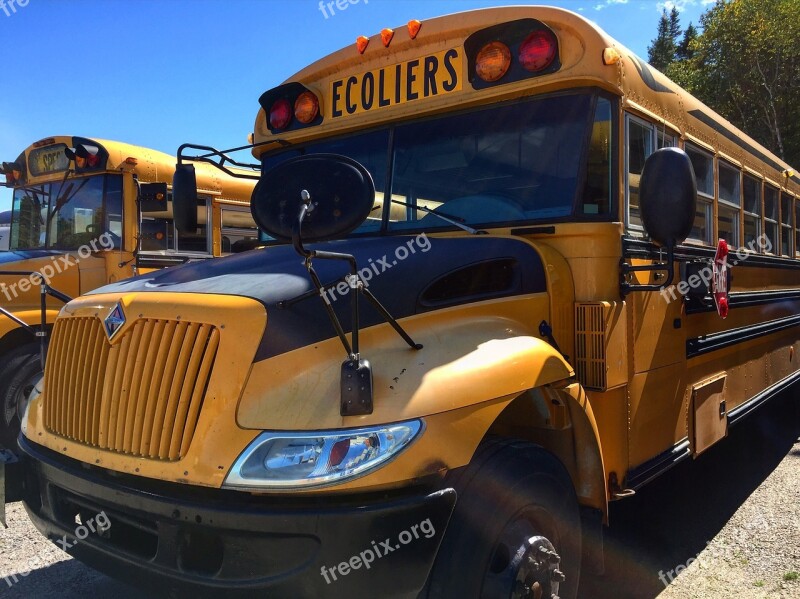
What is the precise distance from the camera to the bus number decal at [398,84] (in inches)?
114

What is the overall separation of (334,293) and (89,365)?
923mm

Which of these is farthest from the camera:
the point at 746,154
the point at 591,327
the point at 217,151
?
the point at 746,154

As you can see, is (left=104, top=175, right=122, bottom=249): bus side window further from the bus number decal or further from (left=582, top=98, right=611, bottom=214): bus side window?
(left=582, top=98, right=611, bottom=214): bus side window

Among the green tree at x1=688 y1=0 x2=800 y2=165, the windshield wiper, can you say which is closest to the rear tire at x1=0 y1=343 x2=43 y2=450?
the windshield wiper

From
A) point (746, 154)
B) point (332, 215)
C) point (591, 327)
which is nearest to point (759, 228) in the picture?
point (746, 154)

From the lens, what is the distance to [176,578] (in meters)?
1.80

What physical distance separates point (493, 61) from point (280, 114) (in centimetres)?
134

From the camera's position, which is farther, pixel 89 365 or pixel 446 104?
pixel 446 104

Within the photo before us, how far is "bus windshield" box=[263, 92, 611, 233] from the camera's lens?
2668 mm

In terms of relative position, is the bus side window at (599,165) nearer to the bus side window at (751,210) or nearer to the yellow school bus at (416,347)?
the yellow school bus at (416,347)

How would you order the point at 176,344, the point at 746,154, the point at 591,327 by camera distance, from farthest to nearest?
the point at 746,154 < the point at 591,327 < the point at 176,344

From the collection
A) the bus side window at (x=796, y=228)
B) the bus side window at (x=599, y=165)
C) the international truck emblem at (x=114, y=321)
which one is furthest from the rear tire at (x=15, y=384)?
the bus side window at (x=796, y=228)

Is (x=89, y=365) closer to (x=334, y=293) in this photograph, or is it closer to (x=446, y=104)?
(x=334, y=293)

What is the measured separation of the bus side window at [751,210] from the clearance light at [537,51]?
2.62 meters
